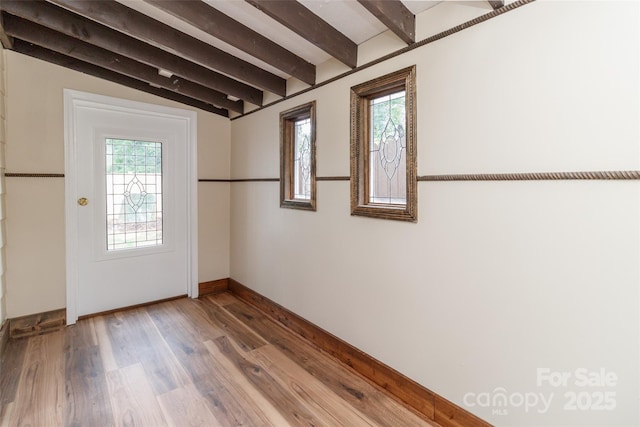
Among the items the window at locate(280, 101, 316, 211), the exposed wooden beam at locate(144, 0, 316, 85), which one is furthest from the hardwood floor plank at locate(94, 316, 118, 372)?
the exposed wooden beam at locate(144, 0, 316, 85)

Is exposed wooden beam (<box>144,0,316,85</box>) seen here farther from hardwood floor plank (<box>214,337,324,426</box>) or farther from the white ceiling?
hardwood floor plank (<box>214,337,324,426</box>)

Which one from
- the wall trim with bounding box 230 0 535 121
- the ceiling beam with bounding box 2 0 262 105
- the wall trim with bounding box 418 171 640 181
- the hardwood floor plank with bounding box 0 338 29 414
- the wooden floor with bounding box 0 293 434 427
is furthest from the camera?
the ceiling beam with bounding box 2 0 262 105

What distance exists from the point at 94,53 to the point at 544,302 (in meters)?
3.35

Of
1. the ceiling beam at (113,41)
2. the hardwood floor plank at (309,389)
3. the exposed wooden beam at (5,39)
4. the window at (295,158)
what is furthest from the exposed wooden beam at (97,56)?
the hardwood floor plank at (309,389)

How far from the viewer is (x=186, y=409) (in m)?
1.78

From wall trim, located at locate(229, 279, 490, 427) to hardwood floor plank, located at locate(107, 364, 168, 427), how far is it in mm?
1118

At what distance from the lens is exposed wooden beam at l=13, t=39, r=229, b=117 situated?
8.37 feet

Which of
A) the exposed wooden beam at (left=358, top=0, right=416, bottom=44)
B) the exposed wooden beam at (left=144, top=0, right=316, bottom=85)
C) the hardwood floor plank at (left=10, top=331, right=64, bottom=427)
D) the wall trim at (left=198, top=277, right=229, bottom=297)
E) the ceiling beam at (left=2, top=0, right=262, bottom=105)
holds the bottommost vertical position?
the hardwood floor plank at (left=10, top=331, right=64, bottom=427)

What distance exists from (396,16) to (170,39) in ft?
4.93

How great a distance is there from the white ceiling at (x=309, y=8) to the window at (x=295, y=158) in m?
0.55

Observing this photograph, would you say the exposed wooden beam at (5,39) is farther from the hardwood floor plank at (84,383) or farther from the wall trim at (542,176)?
the wall trim at (542,176)

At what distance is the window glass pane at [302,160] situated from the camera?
2670mm

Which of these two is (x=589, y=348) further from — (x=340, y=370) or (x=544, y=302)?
(x=340, y=370)

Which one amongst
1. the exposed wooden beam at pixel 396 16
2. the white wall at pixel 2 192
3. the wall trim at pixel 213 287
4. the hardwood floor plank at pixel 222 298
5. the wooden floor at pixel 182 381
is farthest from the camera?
the wall trim at pixel 213 287
